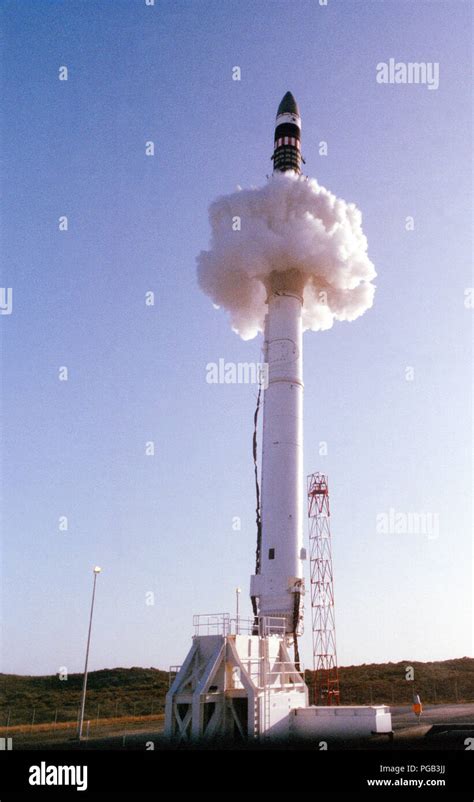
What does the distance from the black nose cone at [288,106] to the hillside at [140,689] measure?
3941cm

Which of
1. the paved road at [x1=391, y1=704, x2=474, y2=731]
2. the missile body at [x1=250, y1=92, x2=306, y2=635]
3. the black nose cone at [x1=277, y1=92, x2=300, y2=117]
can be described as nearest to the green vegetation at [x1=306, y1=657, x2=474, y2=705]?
the paved road at [x1=391, y1=704, x2=474, y2=731]

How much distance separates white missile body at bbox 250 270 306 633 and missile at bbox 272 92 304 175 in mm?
6958

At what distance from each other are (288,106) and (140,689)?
5499 centimetres

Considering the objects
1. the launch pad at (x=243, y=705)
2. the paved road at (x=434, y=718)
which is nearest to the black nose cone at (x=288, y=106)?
the launch pad at (x=243, y=705)

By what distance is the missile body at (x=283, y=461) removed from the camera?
2986 centimetres

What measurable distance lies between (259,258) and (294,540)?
14.5 m

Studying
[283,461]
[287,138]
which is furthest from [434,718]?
[287,138]

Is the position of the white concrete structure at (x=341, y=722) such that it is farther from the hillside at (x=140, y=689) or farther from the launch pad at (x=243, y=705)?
the hillside at (x=140, y=689)

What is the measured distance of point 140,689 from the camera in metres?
66.8

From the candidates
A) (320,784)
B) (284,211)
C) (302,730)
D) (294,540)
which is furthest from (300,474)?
(320,784)

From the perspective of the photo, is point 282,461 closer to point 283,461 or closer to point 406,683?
point 283,461

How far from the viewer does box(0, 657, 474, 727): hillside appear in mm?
51375

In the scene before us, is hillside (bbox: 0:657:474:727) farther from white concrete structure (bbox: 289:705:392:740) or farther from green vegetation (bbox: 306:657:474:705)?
white concrete structure (bbox: 289:705:392:740)

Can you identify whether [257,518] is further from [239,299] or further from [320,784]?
[320,784]
